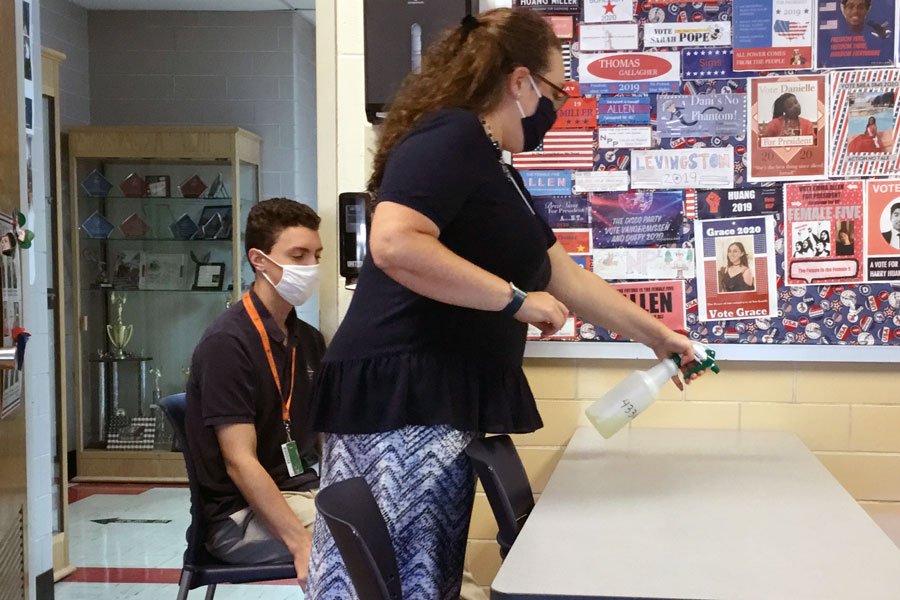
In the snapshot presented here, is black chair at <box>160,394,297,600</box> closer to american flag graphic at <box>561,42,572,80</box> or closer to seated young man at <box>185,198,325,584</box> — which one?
seated young man at <box>185,198,325,584</box>

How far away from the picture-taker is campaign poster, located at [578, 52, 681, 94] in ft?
8.18

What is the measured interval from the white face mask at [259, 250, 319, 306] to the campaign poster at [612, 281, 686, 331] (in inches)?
34.0

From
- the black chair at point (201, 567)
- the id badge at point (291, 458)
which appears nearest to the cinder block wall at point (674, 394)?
the id badge at point (291, 458)

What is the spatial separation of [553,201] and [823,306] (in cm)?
74

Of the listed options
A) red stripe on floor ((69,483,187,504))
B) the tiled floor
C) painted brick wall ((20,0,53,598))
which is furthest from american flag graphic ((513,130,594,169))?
red stripe on floor ((69,483,187,504))

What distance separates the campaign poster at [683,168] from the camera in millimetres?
2477

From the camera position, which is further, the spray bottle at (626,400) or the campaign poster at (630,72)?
the campaign poster at (630,72)

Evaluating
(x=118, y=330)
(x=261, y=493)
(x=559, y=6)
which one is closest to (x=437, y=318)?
(x=261, y=493)

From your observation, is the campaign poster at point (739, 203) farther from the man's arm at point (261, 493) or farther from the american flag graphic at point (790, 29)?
the man's arm at point (261, 493)

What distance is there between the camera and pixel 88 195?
574cm

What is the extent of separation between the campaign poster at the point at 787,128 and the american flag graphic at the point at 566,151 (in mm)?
407

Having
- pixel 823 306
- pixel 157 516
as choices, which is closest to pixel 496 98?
pixel 823 306

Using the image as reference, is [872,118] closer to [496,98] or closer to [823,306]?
[823,306]

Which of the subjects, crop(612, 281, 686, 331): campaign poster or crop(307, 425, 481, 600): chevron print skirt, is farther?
crop(612, 281, 686, 331): campaign poster
